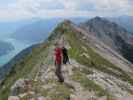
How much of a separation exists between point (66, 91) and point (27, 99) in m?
4.37

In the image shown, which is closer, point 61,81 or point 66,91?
point 66,91

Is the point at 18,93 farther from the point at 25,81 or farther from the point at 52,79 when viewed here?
the point at 52,79

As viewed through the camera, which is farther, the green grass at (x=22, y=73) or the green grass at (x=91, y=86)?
the green grass at (x=22, y=73)

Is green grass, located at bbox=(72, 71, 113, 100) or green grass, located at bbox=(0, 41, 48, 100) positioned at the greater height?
green grass, located at bbox=(72, 71, 113, 100)

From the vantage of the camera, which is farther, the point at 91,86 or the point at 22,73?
the point at 22,73

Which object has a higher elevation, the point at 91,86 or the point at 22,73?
the point at 91,86

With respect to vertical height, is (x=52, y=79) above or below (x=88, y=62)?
above

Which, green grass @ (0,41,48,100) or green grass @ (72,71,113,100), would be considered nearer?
green grass @ (72,71,113,100)

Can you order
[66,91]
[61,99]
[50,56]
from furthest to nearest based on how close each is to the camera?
1. [50,56]
2. [66,91]
3. [61,99]

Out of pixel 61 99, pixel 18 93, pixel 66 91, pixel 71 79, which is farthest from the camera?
pixel 71 79

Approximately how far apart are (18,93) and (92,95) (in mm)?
8506

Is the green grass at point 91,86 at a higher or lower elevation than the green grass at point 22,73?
higher

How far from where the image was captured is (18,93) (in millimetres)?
36219

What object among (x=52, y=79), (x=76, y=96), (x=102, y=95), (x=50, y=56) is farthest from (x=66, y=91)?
(x=50, y=56)
